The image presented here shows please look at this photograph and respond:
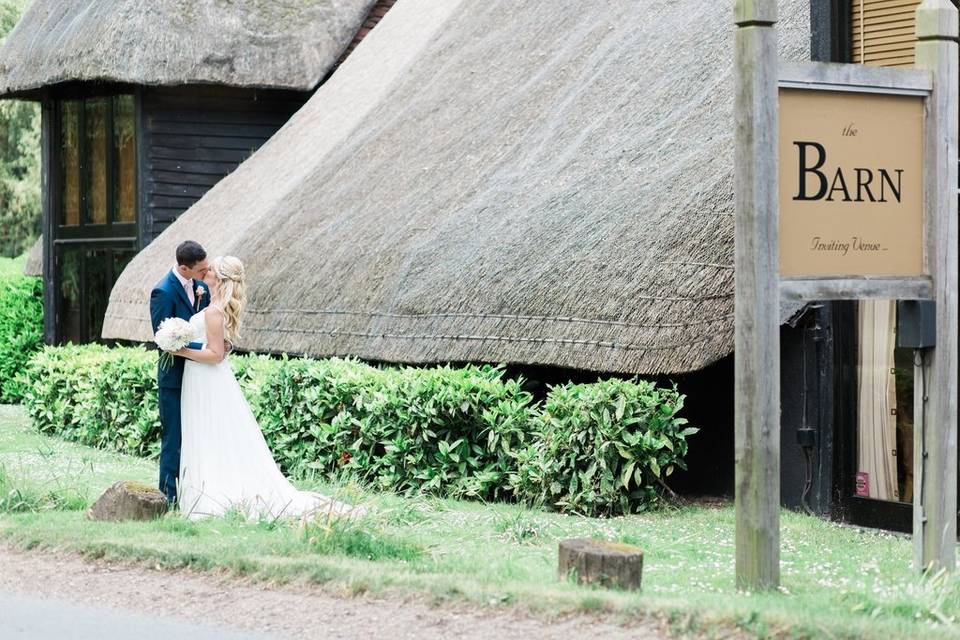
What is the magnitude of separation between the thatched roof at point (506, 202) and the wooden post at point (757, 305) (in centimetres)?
301

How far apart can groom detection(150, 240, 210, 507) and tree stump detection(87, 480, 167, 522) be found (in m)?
0.99

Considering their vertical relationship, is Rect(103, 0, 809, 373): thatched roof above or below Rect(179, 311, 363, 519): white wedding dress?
above

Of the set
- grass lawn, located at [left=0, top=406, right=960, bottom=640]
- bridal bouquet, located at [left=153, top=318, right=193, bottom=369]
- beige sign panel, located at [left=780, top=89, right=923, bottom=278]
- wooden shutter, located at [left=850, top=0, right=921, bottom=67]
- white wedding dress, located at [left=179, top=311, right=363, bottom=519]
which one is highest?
wooden shutter, located at [left=850, top=0, right=921, bottom=67]

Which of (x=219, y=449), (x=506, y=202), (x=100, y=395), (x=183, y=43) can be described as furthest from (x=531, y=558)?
(x=183, y=43)

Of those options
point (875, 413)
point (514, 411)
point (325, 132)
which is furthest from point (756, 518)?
point (325, 132)

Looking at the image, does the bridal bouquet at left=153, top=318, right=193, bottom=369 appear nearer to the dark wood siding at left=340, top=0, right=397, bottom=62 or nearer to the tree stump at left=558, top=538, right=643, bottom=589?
the tree stump at left=558, top=538, right=643, bottom=589

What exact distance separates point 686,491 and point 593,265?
201cm

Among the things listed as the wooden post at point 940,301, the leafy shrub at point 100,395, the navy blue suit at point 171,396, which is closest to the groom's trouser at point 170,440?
the navy blue suit at point 171,396

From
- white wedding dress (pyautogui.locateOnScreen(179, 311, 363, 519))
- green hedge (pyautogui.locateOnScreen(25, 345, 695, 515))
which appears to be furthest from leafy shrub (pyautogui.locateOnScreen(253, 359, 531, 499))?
white wedding dress (pyautogui.locateOnScreen(179, 311, 363, 519))

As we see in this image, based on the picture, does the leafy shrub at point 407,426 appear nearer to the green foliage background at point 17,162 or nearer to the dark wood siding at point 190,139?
the dark wood siding at point 190,139

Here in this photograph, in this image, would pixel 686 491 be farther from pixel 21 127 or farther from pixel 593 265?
pixel 21 127

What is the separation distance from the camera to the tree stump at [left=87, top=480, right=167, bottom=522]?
358 inches

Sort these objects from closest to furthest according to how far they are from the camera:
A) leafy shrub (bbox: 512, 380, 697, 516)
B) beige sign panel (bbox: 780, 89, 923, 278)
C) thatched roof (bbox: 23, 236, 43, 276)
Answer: beige sign panel (bbox: 780, 89, 923, 278), leafy shrub (bbox: 512, 380, 697, 516), thatched roof (bbox: 23, 236, 43, 276)

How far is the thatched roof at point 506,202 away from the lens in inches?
421
